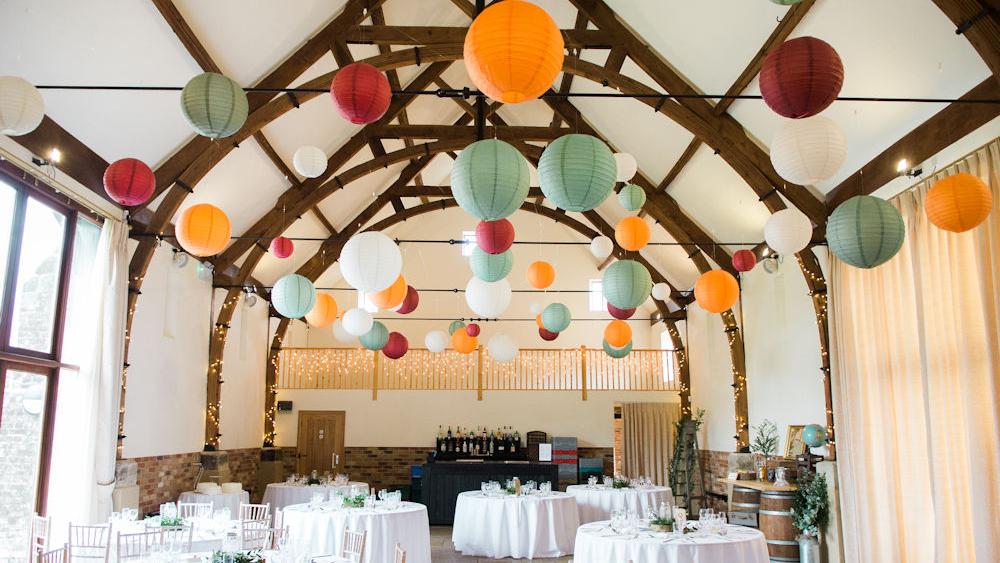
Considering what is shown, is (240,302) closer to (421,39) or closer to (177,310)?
(177,310)

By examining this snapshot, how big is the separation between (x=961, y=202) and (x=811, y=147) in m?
1.14

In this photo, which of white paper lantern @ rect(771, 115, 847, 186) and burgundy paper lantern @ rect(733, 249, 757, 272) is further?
burgundy paper lantern @ rect(733, 249, 757, 272)

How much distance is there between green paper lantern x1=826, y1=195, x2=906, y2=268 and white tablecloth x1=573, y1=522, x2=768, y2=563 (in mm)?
2637

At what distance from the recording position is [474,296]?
7.97 metres

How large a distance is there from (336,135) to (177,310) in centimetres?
355

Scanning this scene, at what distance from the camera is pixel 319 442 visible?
15602 mm

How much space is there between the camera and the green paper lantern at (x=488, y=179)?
186 inches

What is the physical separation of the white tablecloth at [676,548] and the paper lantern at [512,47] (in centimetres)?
412

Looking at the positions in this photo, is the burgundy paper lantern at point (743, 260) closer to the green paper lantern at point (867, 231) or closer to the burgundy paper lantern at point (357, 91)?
the green paper lantern at point (867, 231)

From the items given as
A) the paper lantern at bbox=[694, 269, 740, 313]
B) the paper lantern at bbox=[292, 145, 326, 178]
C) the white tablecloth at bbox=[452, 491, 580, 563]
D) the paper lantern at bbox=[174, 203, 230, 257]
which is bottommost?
the white tablecloth at bbox=[452, 491, 580, 563]

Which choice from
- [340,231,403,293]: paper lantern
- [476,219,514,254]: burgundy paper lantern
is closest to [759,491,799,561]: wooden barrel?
[476,219,514,254]: burgundy paper lantern

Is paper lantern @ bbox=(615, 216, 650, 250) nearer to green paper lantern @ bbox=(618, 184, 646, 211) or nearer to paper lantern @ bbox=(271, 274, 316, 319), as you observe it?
green paper lantern @ bbox=(618, 184, 646, 211)

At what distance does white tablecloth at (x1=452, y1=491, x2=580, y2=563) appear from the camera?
33.2 feet

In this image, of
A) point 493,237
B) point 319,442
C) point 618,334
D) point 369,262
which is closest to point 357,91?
point 369,262
